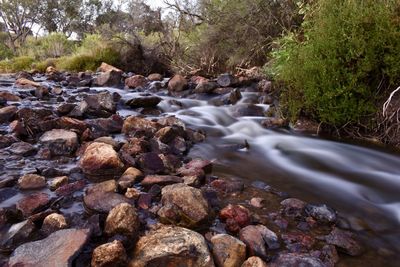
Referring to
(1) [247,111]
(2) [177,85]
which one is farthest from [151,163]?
(2) [177,85]

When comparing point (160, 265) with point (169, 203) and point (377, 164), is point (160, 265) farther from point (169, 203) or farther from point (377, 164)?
point (377, 164)

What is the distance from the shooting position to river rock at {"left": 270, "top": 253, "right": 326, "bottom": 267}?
8.20 feet

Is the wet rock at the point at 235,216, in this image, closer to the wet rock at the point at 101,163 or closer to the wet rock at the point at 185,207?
the wet rock at the point at 185,207

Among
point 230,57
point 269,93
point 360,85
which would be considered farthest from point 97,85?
point 360,85

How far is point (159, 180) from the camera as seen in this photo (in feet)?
11.8

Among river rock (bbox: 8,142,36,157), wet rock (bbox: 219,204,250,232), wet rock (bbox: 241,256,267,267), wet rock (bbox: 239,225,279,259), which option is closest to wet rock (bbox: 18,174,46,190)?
river rock (bbox: 8,142,36,157)

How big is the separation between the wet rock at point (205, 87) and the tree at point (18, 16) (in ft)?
81.7

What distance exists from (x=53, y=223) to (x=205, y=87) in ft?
19.8

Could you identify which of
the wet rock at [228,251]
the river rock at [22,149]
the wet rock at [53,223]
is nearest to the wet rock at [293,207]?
the wet rock at [228,251]

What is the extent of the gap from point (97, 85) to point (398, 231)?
8551 millimetres

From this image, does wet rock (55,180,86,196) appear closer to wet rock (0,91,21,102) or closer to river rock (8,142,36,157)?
river rock (8,142,36,157)

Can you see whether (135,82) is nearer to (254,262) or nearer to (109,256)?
(109,256)

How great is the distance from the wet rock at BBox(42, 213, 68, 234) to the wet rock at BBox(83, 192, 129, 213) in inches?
12.1

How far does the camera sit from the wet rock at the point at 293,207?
3.29 meters
